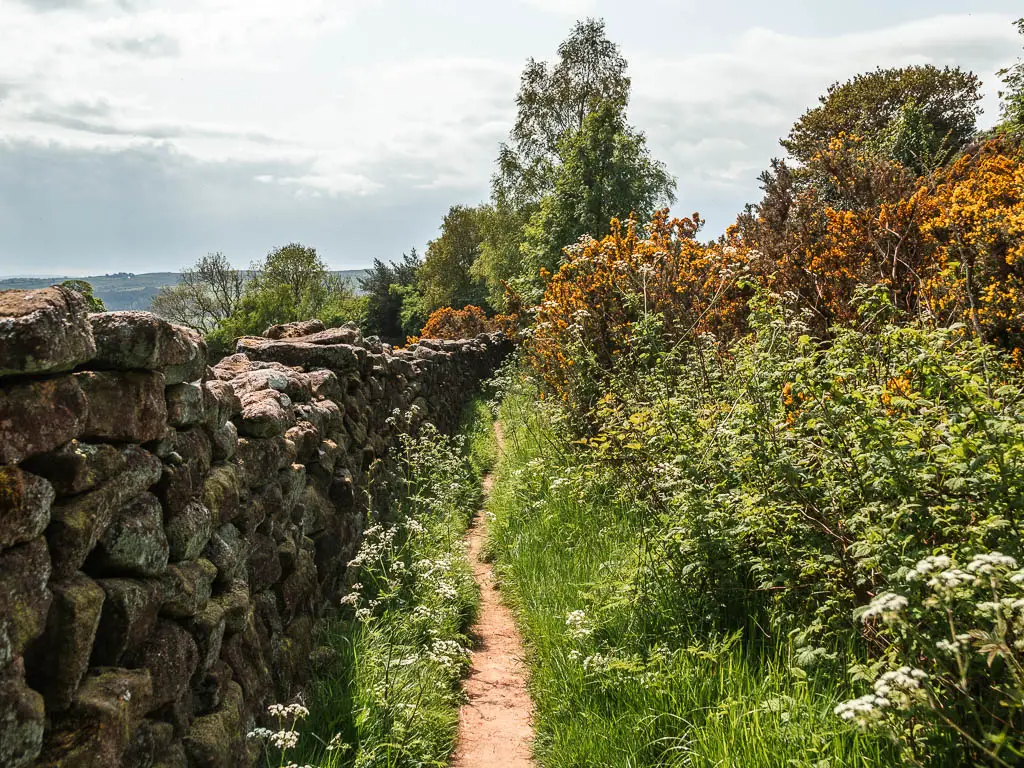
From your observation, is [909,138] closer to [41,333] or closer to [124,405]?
[124,405]

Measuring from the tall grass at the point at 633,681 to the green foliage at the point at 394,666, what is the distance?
1.96ft

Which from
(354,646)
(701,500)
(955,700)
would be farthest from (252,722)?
(955,700)

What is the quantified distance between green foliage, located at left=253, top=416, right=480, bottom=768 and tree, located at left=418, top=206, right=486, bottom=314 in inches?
1794

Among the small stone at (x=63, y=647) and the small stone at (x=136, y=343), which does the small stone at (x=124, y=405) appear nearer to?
the small stone at (x=136, y=343)

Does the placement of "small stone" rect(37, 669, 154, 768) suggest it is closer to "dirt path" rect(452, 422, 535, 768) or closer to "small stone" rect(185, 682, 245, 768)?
"small stone" rect(185, 682, 245, 768)

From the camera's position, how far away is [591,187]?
21188mm

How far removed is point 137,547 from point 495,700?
297 cm

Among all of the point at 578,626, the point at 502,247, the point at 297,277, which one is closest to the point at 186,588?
the point at 578,626

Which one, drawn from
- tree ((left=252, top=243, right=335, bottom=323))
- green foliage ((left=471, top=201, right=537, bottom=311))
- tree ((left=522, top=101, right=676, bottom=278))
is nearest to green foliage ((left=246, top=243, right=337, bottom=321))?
tree ((left=252, top=243, right=335, bottom=323))

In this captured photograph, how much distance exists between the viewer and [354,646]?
4.70 meters

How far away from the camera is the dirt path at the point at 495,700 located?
13.6ft

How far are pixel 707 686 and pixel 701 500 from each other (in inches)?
41.6

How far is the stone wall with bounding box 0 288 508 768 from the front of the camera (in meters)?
2.05

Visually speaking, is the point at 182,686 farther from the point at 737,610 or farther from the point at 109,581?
the point at 737,610
